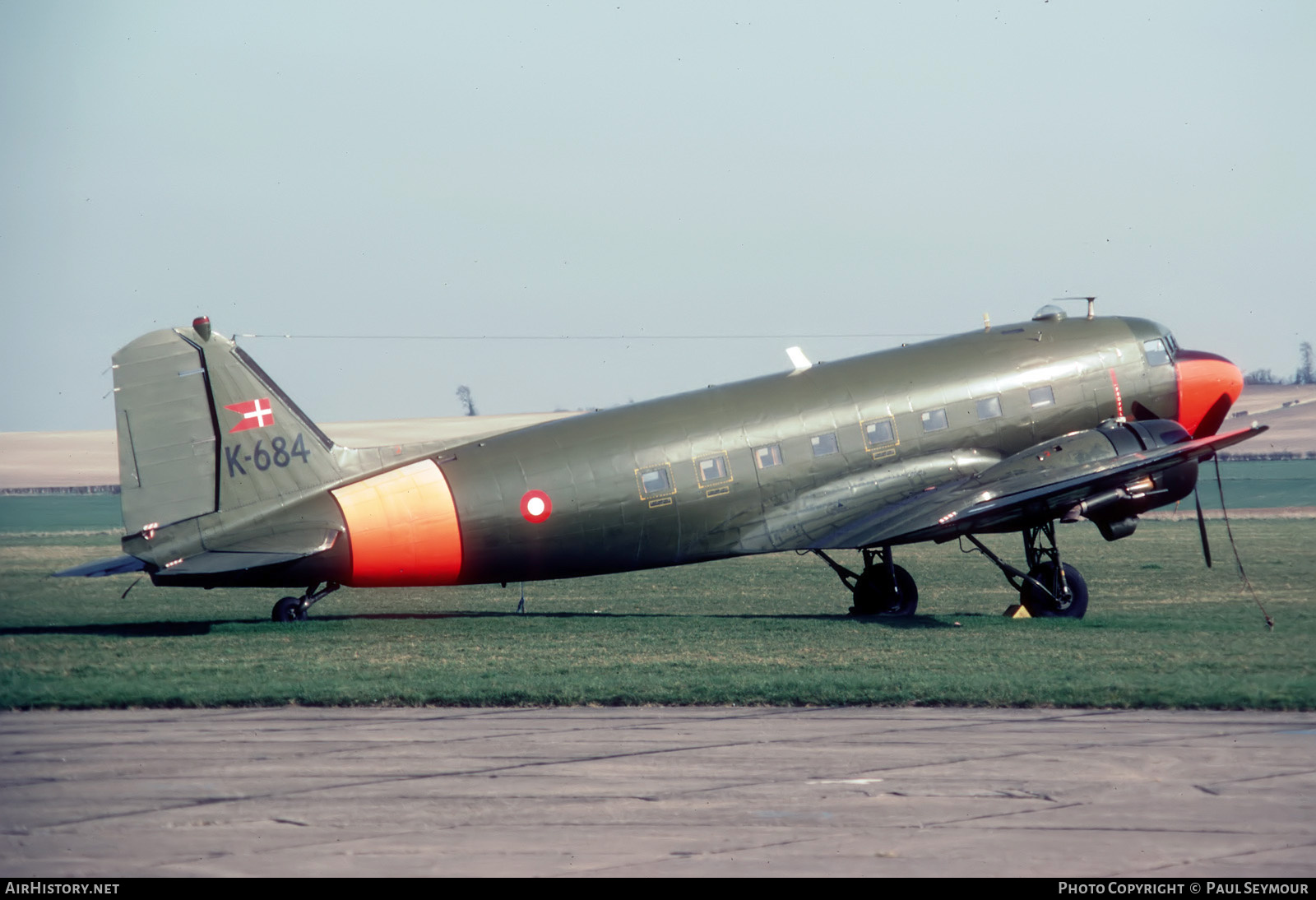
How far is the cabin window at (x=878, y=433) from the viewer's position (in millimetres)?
28094

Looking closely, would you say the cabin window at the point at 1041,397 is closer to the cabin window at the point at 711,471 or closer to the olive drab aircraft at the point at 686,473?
the olive drab aircraft at the point at 686,473

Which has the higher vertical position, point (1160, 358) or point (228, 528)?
Result: point (1160, 358)

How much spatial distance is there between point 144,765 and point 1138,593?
2488 centimetres

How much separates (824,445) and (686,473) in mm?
3012

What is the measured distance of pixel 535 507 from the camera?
26.7 m

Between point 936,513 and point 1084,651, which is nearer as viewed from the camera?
Result: point 1084,651

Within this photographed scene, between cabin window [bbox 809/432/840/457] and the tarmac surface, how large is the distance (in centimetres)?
1056

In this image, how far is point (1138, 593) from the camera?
32.7m

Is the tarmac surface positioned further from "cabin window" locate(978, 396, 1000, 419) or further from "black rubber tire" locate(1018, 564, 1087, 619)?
Result: "cabin window" locate(978, 396, 1000, 419)

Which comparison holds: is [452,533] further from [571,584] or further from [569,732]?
[571,584]

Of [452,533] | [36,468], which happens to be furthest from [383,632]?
[36,468]

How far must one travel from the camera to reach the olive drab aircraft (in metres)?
25.5

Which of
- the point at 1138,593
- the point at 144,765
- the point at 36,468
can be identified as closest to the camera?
the point at 144,765

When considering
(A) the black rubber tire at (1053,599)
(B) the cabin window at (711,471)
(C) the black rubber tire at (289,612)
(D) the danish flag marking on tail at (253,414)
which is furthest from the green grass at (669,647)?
(D) the danish flag marking on tail at (253,414)
